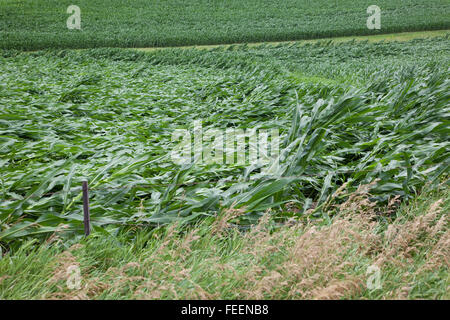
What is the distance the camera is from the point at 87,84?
811cm

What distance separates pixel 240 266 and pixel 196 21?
26022 mm

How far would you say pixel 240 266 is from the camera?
188 centimetres

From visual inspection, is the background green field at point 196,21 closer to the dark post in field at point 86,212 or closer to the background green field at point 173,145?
the background green field at point 173,145

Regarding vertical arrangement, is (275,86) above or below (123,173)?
above

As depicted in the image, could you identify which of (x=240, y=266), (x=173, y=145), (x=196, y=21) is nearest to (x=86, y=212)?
(x=240, y=266)

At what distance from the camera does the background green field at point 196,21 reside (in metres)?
20.7

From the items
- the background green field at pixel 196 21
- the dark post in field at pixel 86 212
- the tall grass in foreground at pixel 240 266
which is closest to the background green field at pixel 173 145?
the dark post in field at pixel 86 212

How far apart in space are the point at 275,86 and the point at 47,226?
543 cm

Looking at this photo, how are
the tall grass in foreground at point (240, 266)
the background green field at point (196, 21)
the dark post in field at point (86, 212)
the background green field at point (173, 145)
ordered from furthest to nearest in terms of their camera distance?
the background green field at point (196, 21), the background green field at point (173, 145), the dark post in field at point (86, 212), the tall grass in foreground at point (240, 266)

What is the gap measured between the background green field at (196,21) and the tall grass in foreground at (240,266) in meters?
20.3

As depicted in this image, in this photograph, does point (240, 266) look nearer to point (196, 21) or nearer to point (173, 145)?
point (173, 145)

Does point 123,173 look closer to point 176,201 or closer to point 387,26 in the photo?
point 176,201
